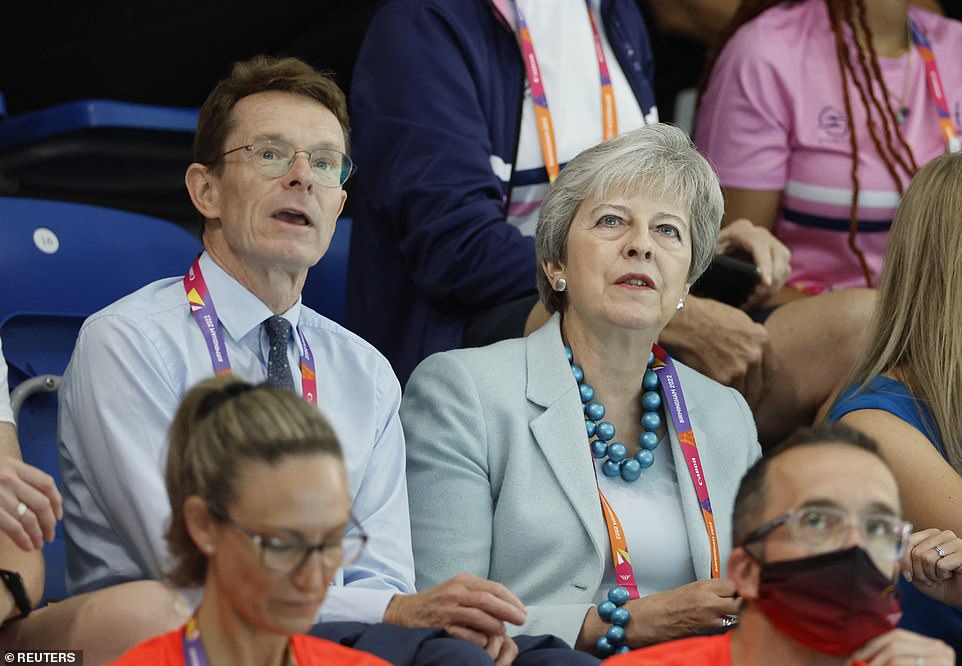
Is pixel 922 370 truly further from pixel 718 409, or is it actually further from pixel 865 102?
pixel 865 102

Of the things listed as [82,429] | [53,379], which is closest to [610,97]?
[53,379]

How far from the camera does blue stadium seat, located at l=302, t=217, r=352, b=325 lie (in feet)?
10.7

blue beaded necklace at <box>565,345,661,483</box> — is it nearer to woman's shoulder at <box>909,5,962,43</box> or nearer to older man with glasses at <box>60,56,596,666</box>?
older man with glasses at <box>60,56,596,666</box>

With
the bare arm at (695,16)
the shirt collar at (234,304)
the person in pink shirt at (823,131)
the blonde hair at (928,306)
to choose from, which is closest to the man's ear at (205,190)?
the shirt collar at (234,304)

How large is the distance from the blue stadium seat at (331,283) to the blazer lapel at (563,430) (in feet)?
2.79

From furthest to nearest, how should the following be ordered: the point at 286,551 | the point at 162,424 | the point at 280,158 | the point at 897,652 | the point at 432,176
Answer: the point at 432,176 → the point at 280,158 → the point at 162,424 → the point at 897,652 → the point at 286,551

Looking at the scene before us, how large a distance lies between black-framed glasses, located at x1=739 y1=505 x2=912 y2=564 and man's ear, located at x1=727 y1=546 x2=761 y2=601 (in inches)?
2.1

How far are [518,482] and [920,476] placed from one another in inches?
26.0

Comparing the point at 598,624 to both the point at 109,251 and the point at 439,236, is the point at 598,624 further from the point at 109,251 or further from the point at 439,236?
the point at 109,251

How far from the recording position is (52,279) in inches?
107

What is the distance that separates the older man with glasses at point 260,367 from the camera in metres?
1.96

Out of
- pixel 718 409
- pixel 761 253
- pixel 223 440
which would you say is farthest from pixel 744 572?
pixel 761 253

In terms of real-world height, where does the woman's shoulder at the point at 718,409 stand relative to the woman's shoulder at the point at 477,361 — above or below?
below

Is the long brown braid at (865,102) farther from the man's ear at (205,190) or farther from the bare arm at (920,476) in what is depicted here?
the man's ear at (205,190)
